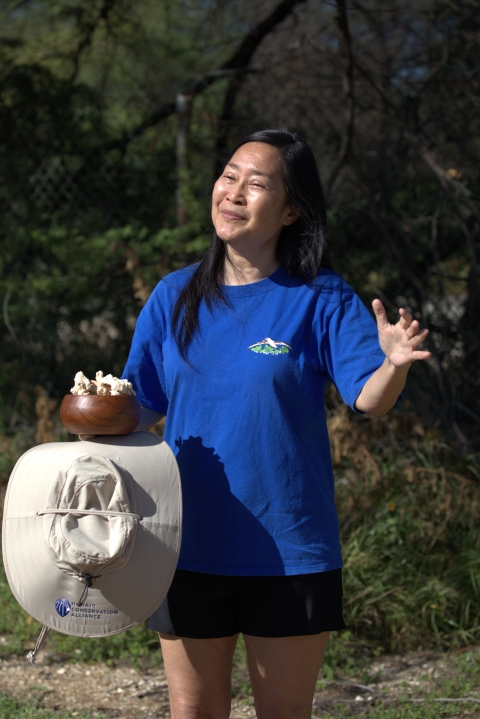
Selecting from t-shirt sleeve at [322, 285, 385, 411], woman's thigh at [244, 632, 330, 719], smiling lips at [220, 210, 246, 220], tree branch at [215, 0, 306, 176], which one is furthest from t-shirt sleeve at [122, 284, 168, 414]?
tree branch at [215, 0, 306, 176]

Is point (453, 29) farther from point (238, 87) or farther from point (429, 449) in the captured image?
point (429, 449)

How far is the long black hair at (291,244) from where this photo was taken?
79.9 inches

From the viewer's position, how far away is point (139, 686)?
10.2 feet

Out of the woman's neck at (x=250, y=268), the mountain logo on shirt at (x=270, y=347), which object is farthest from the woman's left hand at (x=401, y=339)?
the woman's neck at (x=250, y=268)

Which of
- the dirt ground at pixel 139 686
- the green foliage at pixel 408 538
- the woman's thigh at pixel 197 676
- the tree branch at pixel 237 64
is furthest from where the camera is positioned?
the tree branch at pixel 237 64

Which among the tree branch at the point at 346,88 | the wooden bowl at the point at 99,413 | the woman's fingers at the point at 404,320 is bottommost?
the wooden bowl at the point at 99,413

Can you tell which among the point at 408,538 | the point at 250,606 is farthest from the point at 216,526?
→ the point at 408,538

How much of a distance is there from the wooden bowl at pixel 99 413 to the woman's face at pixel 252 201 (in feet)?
1.58

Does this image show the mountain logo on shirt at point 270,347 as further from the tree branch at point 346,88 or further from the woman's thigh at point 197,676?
the tree branch at point 346,88

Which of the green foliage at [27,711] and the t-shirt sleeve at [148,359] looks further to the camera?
the green foliage at [27,711]

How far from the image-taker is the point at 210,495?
193 centimetres

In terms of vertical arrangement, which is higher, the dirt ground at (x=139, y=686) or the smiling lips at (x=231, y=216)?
the smiling lips at (x=231, y=216)

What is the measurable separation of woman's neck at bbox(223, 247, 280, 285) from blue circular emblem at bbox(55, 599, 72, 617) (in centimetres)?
85

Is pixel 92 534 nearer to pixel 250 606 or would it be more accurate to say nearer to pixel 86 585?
pixel 86 585
